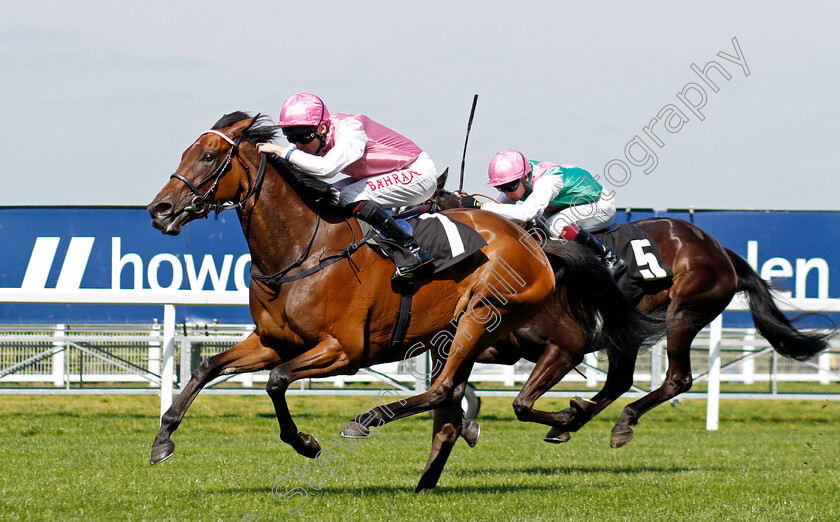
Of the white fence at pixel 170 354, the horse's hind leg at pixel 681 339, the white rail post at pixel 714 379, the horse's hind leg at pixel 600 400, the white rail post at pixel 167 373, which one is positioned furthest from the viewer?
the white rail post at pixel 714 379

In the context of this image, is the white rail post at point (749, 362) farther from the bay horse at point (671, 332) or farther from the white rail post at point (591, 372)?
the bay horse at point (671, 332)

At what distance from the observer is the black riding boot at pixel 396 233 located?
484cm

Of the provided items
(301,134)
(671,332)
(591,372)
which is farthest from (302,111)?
(591,372)

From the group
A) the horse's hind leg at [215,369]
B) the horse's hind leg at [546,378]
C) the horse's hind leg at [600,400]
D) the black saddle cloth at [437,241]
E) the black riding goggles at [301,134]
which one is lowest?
the horse's hind leg at [600,400]

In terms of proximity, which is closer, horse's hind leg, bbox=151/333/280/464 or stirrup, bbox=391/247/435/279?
horse's hind leg, bbox=151/333/280/464

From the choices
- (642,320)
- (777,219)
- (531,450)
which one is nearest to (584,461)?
(531,450)

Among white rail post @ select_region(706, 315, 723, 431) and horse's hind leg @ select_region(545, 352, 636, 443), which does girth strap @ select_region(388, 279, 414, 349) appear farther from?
white rail post @ select_region(706, 315, 723, 431)

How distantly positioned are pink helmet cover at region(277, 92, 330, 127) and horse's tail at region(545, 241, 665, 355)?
6.19ft

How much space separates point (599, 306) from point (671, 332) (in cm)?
94

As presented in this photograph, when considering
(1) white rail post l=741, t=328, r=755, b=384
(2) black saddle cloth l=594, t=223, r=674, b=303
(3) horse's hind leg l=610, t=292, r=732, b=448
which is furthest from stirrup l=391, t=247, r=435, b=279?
(1) white rail post l=741, t=328, r=755, b=384

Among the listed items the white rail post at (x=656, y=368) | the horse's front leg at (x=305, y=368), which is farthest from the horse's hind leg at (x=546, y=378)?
the white rail post at (x=656, y=368)

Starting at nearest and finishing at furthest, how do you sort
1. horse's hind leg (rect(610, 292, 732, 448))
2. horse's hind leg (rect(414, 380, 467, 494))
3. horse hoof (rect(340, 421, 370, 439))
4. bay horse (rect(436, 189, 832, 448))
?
horse hoof (rect(340, 421, 370, 439)), horse's hind leg (rect(414, 380, 467, 494)), bay horse (rect(436, 189, 832, 448)), horse's hind leg (rect(610, 292, 732, 448))

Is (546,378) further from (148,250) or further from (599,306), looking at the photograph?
(148,250)

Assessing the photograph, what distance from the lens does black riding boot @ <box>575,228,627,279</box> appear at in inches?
249
